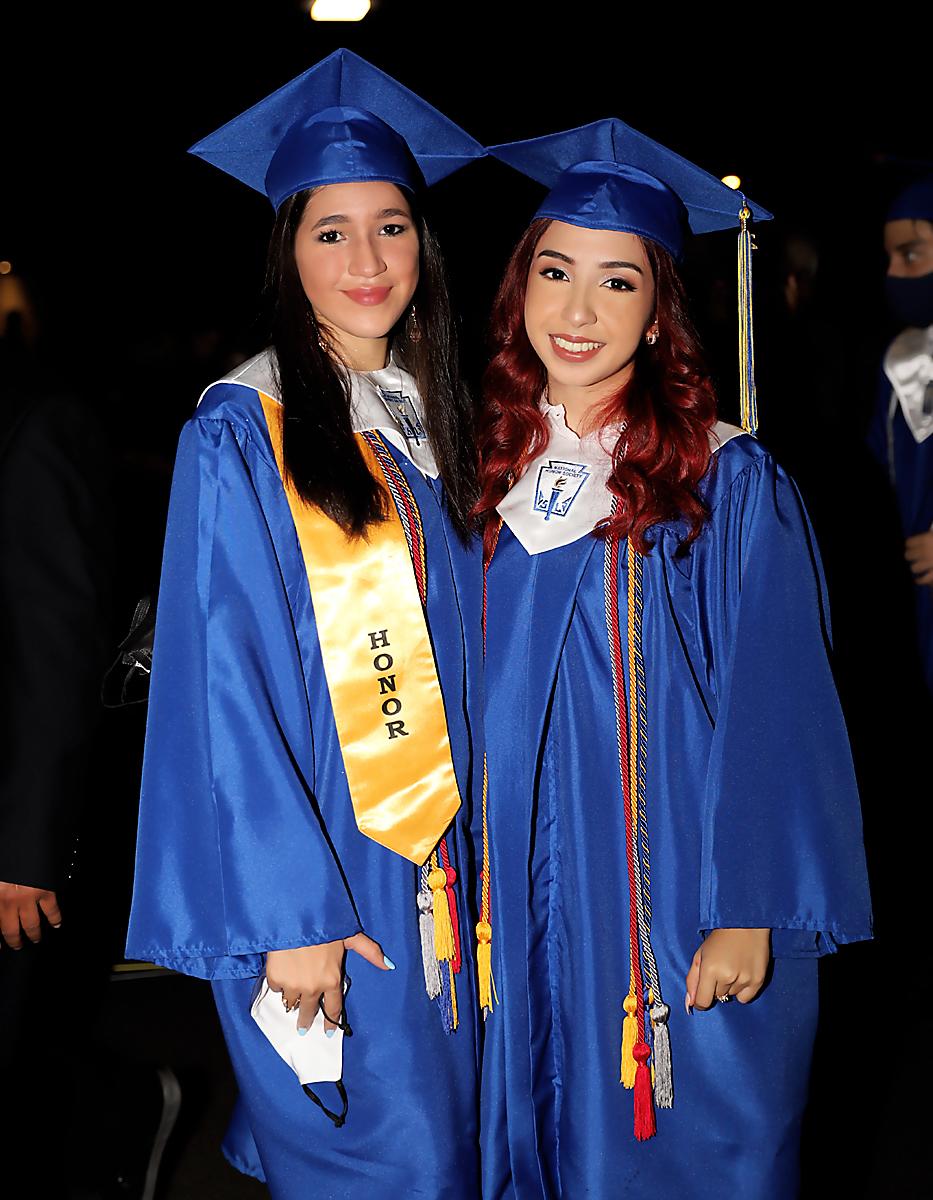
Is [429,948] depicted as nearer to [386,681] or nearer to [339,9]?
[386,681]

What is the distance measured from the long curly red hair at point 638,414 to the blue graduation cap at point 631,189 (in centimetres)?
6

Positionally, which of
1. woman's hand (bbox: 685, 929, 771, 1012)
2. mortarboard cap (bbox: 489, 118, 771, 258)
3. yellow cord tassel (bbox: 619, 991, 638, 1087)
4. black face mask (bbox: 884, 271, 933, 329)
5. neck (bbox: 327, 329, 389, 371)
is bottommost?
yellow cord tassel (bbox: 619, 991, 638, 1087)

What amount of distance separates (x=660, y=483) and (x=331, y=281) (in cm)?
55

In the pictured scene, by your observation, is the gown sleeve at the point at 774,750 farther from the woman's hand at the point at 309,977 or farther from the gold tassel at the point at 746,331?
the woman's hand at the point at 309,977

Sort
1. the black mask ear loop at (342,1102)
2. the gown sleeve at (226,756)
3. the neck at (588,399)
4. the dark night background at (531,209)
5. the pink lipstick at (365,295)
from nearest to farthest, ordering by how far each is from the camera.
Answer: the gown sleeve at (226,756) < the black mask ear loop at (342,1102) < the pink lipstick at (365,295) < the neck at (588,399) < the dark night background at (531,209)

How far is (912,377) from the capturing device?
3773 millimetres

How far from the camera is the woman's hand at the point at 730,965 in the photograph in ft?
5.76

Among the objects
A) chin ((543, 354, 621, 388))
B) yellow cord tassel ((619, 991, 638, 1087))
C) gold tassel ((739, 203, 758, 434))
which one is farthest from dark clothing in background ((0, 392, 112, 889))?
gold tassel ((739, 203, 758, 434))

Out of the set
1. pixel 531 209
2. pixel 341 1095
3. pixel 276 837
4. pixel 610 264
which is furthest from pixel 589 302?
pixel 531 209

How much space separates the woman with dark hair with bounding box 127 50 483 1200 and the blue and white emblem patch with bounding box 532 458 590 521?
0.12m

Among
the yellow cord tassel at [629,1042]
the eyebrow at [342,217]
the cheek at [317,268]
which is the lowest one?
the yellow cord tassel at [629,1042]

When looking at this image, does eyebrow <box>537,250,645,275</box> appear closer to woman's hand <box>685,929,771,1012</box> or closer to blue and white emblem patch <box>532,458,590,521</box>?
blue and white emblem patch <box>532,458,590,521</box>

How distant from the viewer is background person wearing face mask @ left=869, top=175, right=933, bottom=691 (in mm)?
3734

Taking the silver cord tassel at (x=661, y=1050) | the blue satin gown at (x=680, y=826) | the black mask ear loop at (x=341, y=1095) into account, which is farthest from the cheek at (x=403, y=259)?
the silver cord tassel at (x=661, y=1050)
